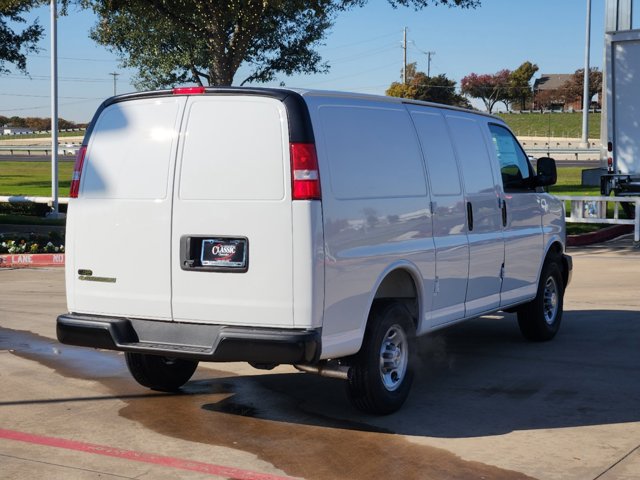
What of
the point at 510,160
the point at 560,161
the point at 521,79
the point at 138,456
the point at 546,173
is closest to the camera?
the point at 138,456

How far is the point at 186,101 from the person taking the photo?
661 centimetres

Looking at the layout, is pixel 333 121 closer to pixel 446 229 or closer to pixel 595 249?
pixel 446 229

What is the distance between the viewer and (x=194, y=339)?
6363mm

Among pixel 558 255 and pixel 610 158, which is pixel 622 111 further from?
pixel 558 255

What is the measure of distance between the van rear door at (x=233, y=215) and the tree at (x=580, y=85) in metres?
117

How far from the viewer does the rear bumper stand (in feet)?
19.9

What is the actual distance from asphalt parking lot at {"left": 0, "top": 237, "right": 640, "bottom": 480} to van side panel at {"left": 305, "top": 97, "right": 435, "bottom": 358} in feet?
2.40

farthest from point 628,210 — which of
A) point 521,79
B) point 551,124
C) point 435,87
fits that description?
point 521,79

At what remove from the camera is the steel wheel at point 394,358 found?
6.99m

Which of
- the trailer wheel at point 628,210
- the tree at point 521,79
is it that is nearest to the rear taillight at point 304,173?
the trailer wheel at point 628,210

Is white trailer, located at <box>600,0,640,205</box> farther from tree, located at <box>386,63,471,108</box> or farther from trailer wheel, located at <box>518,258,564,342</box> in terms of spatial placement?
tree, located at <box>386,63,471,108</box>

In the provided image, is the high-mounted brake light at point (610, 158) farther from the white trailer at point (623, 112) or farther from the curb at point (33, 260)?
the curb at point (33, 260)

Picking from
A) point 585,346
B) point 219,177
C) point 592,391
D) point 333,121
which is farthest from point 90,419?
point 585,346

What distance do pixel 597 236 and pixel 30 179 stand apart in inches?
1197
